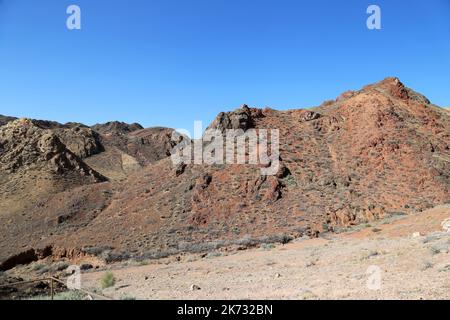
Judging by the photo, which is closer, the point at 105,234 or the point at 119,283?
the point at 119,283

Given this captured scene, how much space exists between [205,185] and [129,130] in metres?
112

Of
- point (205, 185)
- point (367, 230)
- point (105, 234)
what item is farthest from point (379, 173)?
point (105, 234)

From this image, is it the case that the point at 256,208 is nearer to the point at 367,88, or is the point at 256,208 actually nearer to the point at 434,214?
the point at 434,214

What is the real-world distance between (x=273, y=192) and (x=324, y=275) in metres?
19.8

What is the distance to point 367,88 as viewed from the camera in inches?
1895

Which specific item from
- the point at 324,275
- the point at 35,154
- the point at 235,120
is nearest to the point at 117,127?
the point at 35,154

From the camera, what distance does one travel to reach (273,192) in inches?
1328

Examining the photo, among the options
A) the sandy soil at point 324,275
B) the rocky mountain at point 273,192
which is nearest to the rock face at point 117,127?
the rocky mountain at point 273,192

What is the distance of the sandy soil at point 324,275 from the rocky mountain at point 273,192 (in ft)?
24.4

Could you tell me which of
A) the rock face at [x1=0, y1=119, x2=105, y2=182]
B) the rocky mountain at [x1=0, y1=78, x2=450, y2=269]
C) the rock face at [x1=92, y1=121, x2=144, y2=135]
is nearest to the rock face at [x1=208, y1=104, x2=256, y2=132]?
the rocky mountain at [x1=0, y1=78, x2=450, y2=269]

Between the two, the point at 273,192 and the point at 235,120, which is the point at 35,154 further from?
the point at 273,192

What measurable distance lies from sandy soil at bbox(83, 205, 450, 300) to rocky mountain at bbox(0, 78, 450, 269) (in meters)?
7.43

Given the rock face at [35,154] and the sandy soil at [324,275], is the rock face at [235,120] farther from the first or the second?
the rock face at [35,154]

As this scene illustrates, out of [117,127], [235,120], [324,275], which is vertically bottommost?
[324,275]
